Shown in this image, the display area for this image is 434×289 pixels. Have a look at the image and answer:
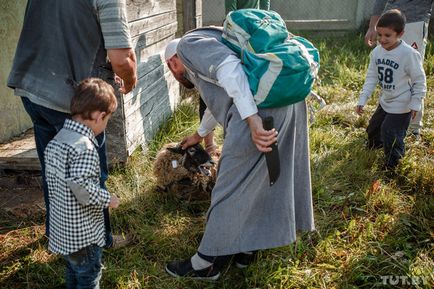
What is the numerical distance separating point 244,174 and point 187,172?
1012 millimetres

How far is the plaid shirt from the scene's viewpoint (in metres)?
1.89

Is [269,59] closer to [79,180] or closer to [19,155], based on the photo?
[79,180]

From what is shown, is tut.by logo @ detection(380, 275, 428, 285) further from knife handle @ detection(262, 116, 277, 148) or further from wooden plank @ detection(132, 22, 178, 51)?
wooden plank @ detection(132, 22, 178, 51)

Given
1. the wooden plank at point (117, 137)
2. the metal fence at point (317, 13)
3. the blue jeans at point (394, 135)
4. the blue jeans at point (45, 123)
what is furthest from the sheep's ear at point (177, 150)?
the metal fence at point (317, 13)

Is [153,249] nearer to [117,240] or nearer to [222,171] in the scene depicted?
[117,240]

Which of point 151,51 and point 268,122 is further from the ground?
point 268,122

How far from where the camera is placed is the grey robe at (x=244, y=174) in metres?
2.19

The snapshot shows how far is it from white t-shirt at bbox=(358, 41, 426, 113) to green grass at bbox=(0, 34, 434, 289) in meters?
0.51

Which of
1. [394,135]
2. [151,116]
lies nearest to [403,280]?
[394,135]

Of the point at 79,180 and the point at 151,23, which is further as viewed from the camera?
the point at 151,23

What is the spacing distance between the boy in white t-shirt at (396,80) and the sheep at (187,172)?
1.59 m

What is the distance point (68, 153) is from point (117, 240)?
1.11m

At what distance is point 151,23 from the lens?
4.09 meters

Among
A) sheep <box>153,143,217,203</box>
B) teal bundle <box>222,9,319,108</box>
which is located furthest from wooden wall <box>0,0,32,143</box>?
teal bundle <box>222,9,319,108</box>
